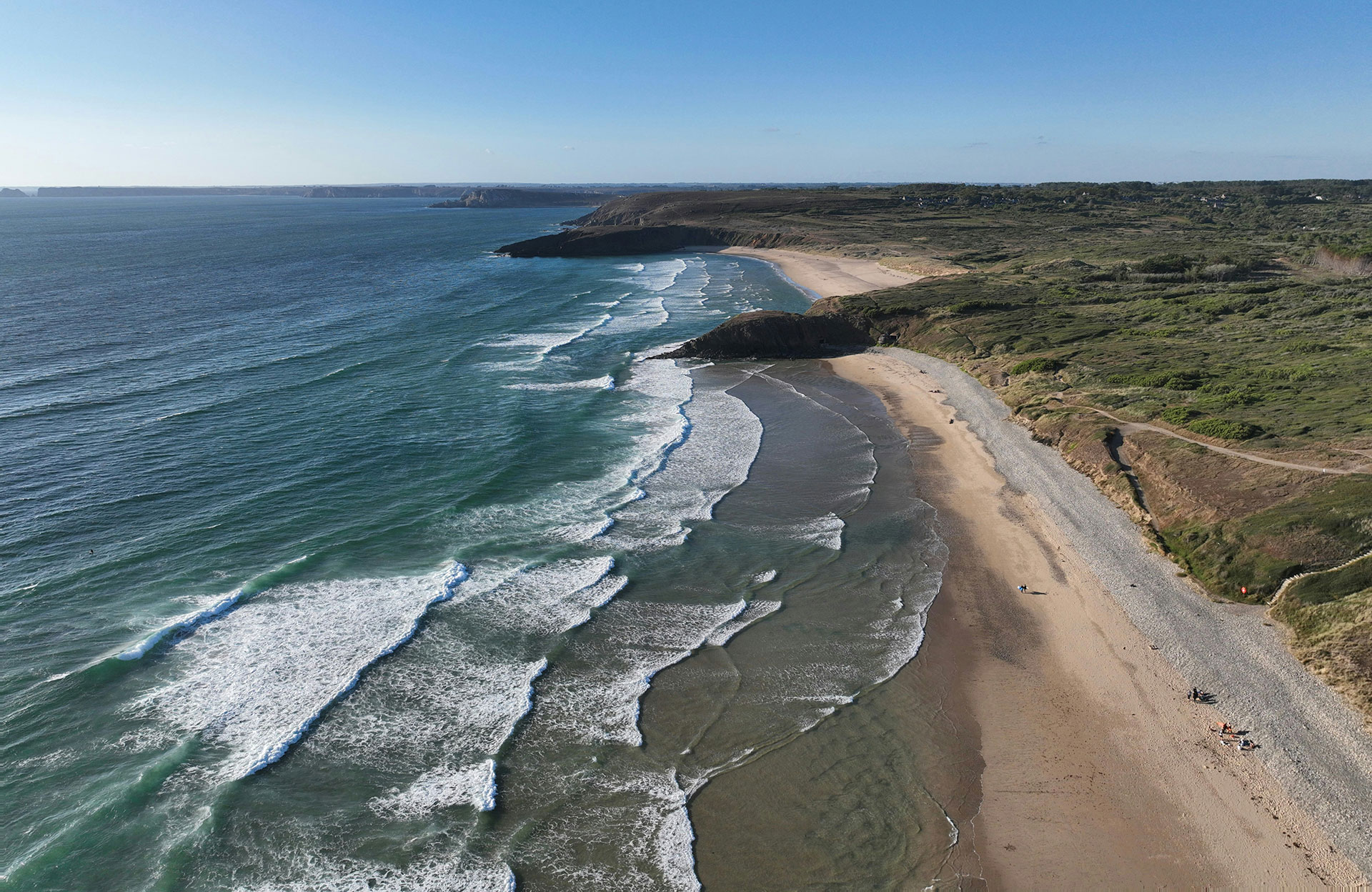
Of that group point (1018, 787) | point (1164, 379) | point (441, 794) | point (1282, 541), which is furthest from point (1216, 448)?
point (441, 794)

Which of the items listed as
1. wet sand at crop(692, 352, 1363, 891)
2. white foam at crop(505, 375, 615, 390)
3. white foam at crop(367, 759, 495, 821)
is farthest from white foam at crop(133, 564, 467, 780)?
white foam at crop(505, 375, 615, 390)

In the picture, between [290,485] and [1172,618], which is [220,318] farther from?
[1172,618]

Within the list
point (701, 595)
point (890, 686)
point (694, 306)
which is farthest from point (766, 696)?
point (694, 306)

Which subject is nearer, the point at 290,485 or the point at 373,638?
the point at 373,638

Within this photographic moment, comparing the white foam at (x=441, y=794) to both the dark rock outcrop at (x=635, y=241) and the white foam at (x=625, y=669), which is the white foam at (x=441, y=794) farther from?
the dark rock outcrop at (x=635, y=241)

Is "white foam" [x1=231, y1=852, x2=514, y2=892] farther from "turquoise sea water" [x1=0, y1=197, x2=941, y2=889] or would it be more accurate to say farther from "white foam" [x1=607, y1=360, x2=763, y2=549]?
"white foam" [x1=607, y1=360, x2=763, y2=549]

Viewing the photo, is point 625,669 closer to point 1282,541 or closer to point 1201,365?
point 1282,541
